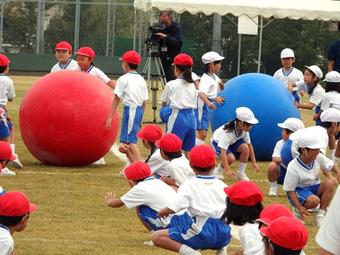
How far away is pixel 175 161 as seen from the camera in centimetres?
1046

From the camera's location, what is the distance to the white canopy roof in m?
26.2

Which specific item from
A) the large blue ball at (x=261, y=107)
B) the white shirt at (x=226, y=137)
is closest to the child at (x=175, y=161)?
the white shirt at (x=226, y=137)

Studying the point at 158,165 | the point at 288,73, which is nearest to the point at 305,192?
the point at 158,165

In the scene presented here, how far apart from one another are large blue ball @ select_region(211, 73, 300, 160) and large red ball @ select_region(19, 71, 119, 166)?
8.16 feet

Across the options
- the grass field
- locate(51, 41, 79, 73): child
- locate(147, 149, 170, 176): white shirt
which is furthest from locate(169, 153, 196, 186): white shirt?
locate(51, 41, 79, 73): child

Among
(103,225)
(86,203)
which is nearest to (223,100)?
(86,203)

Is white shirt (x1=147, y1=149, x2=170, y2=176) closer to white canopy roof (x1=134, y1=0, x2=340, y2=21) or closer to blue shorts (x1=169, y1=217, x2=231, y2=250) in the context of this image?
blue shorts (x1=169, y1=217, x2=231, y2=250)

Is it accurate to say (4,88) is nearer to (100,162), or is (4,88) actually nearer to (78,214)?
(100,162)

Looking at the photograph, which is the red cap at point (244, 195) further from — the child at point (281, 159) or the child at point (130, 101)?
the child at point (130, 101)

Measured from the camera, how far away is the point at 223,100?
16.3 m

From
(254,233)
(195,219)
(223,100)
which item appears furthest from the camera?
(223,100)

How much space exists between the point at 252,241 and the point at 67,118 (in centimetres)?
705

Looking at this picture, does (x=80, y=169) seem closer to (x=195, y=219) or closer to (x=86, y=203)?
(x=86, y=203)

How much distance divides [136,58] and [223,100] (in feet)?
8.54
